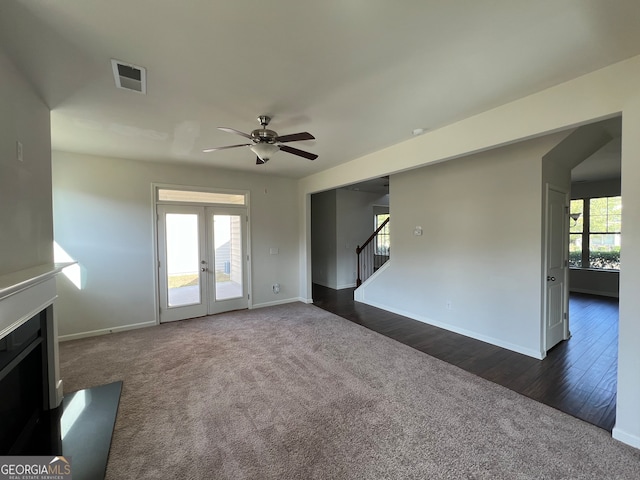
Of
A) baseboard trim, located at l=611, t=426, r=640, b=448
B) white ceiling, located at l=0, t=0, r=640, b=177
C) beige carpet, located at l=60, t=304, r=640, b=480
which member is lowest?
beige carpet, located at l=60, t=304, r=640, b=480

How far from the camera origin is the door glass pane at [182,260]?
479cm

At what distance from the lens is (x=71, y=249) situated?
4.04m

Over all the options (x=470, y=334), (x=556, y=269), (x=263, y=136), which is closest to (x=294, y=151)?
(x=263, y=136)

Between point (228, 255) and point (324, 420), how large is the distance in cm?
373

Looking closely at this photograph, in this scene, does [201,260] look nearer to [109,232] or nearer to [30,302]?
[109,232]

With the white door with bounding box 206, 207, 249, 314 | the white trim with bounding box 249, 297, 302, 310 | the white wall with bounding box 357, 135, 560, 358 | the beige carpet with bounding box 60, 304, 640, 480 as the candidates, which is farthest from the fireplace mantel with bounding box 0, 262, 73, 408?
the white wall with bounding box 357, 135, 560, 358

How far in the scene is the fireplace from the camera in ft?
5.27

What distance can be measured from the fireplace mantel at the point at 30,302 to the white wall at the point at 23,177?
6.6 inches

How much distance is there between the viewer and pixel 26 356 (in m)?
2.14

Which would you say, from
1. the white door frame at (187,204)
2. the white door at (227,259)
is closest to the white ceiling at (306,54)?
the white door frame at (187,204)

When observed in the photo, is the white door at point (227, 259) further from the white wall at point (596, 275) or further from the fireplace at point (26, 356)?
the white wall at point (596, 275)

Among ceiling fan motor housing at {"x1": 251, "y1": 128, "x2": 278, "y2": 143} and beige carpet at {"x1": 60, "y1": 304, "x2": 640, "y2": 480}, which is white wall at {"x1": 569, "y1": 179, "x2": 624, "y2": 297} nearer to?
beige carpet at {"x1": 60, "y1": 304, "x2": 640, "y2": 480}

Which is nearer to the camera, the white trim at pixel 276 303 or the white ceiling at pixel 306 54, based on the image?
the white ceiling at pixel 306 54

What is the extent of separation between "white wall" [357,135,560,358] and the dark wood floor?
277mm
